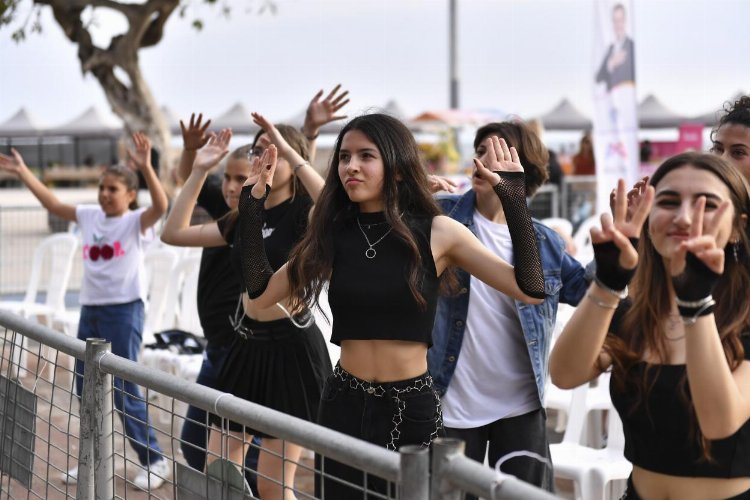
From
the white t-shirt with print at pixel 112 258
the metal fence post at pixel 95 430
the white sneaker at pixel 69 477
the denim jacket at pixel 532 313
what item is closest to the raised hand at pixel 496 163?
the denim jacket at pixel 532 313

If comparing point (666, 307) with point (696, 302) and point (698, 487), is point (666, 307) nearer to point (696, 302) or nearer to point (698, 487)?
point (696, 302)

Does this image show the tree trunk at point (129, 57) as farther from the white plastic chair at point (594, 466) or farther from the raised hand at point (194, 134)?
the white plastic chair at point (594, 466)

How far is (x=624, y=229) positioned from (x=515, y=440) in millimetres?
1637

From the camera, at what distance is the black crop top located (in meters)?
2.38

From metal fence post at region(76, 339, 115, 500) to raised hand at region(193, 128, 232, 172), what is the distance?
5.84ft

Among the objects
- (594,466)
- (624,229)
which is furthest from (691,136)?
(624,229)

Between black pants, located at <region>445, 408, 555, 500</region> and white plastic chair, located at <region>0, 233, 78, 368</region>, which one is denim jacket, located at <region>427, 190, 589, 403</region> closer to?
black pants, located at <region>445, 408, 555, 500</region>

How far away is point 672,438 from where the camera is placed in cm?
241

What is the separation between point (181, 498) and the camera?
278cm

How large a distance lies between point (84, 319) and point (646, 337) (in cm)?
462

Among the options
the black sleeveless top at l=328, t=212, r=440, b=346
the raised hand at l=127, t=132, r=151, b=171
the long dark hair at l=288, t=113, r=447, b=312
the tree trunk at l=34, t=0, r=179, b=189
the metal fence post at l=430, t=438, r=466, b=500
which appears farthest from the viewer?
the tree trunk at l=34, t=0, r=179, b=189

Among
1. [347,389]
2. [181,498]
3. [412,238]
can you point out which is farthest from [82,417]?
[412,238]

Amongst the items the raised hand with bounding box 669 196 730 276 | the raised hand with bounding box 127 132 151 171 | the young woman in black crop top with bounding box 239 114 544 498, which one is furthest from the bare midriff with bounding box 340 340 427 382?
the raised hand with bounding box 127 132 151 171

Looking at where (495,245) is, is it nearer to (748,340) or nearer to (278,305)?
(278,305)
